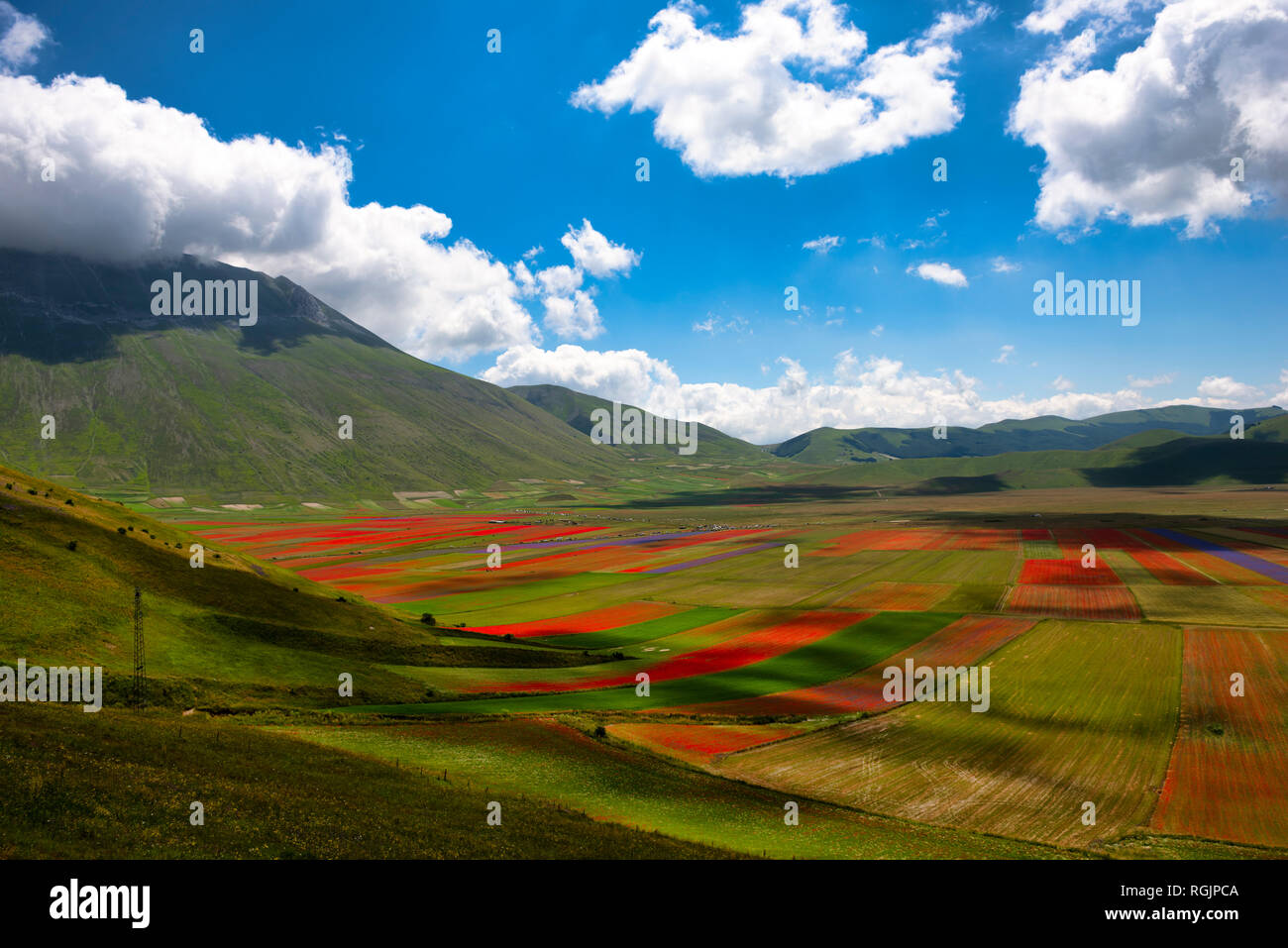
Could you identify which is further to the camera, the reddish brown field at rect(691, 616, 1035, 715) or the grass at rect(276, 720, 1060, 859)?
the reddish brown field at rect(691, 616, 1035, 715)

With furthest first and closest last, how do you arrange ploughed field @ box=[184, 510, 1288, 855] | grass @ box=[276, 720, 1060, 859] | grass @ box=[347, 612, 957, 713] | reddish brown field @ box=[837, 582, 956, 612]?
reddish brown field @ box=[837, 582, 956, 612] → grass @ box=[347, 612, 957, 713] → ploughed field @ box=[184, 510, 1288, 855] → grass @ box=[276, 720, 1060, 859]

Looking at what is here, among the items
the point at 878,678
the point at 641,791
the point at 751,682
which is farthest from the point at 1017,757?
the point at 641,791

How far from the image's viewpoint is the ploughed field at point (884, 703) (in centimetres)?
2862

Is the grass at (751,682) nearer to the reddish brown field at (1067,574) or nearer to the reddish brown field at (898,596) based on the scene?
the reddish brown field at (898,596)

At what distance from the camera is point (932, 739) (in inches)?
1507

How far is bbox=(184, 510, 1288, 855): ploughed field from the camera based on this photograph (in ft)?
93.9

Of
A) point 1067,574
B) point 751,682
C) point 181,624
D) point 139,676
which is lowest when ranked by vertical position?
point 751,682

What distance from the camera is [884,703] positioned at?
4497cm

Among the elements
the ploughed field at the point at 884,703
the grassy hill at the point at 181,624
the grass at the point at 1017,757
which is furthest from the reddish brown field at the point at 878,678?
the grassy hill at the point at 181,624

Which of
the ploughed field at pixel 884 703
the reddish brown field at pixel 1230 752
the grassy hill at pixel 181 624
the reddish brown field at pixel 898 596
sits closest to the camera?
the reddish brown field at pixel 1230 752

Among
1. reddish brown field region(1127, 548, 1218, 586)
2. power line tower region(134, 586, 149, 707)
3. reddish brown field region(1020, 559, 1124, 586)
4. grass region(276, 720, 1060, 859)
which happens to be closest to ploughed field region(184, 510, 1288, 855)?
grass region(276, 720, 1060, 859)

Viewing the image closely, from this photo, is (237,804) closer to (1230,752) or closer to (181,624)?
(181,624)

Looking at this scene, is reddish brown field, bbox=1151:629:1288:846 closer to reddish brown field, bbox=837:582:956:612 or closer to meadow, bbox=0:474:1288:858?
meadow, bbox=0:474:1288:858

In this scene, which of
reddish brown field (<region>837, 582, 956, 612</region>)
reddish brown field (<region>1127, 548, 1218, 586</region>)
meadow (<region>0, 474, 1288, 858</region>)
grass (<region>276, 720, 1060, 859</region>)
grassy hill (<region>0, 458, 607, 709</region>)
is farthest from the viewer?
reddish brown field (<region>1127, 548, 1218, 586</region>)
